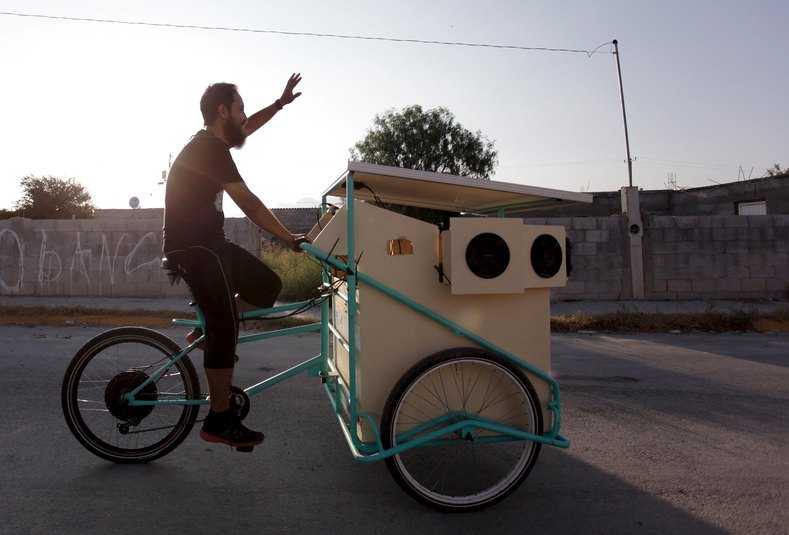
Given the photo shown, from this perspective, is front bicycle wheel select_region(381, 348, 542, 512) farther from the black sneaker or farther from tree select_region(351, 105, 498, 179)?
tree select_region(351, 105, 498, 179)

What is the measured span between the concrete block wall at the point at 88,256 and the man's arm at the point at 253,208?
949 cm

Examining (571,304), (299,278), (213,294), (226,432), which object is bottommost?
(226,432)

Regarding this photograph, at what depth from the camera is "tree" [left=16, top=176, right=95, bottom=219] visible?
112ft

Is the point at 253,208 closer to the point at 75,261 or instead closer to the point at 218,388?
the point at 218,388

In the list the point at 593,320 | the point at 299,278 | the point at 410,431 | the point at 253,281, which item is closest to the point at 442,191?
the point at 253,281

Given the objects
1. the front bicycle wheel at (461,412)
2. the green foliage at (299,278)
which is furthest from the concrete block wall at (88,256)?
the front bicycle wheel at (461,412)

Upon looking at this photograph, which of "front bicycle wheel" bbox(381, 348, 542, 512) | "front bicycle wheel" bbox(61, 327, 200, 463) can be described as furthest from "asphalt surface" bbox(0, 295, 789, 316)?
"front bicycle wheel" bbox(381, 348, 542, 512)

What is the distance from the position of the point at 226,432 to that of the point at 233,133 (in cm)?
158

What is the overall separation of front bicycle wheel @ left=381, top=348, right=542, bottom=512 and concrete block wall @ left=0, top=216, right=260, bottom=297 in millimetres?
9885

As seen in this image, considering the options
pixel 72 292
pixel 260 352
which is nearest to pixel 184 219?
pixel 260 352

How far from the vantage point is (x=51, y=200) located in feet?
115

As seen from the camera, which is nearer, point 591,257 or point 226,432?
point 226,432

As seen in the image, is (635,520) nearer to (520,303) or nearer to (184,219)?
(520,303)

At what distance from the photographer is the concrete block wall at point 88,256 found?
12.3m
